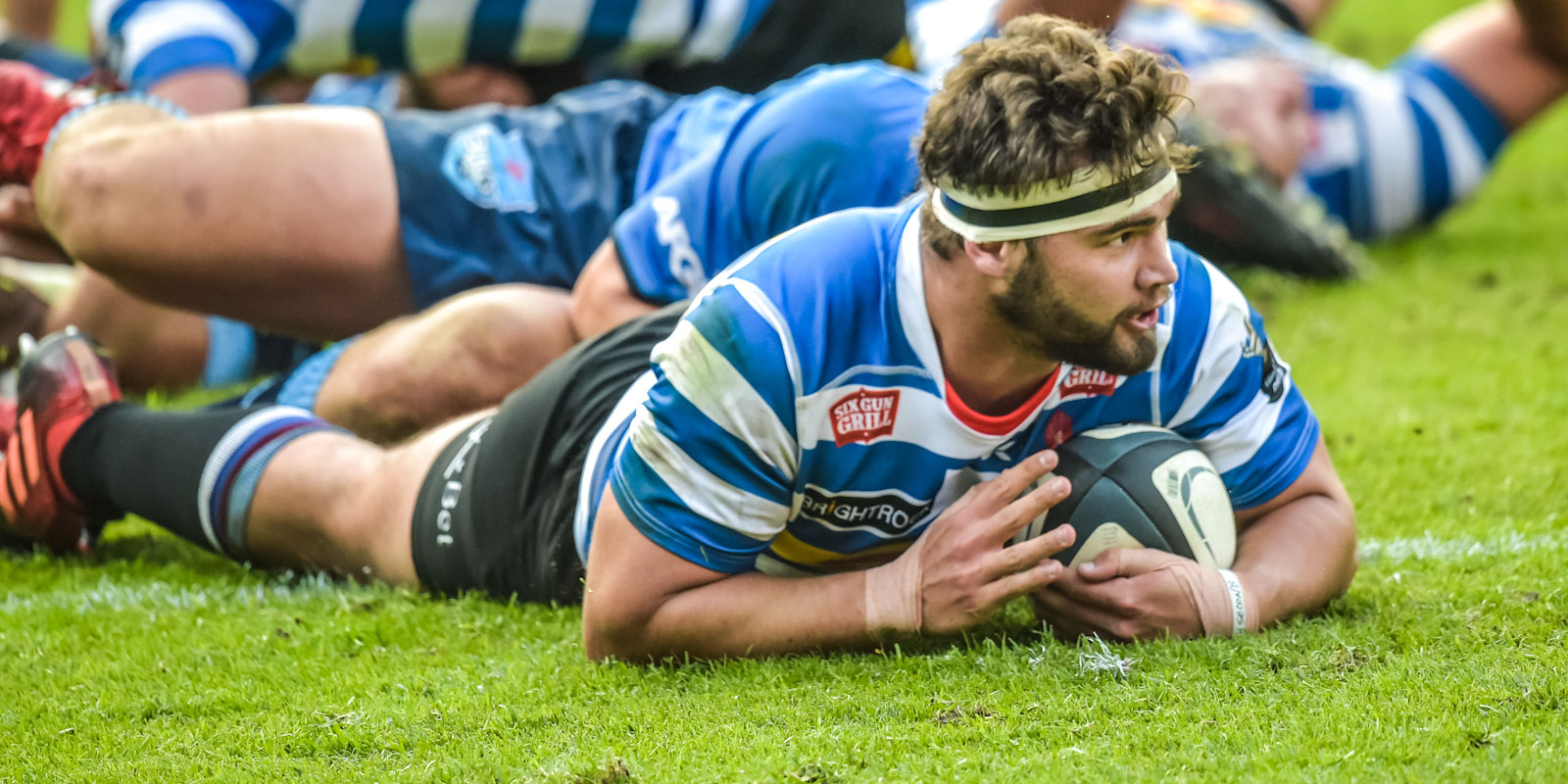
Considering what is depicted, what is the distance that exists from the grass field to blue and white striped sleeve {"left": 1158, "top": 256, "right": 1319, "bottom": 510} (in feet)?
0.95

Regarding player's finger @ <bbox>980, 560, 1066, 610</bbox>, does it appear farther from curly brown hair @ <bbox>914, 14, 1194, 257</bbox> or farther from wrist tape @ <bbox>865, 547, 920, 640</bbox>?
curly brown hair @ <bbox>914, 14, 1194, 257</bbox>

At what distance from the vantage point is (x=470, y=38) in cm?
579

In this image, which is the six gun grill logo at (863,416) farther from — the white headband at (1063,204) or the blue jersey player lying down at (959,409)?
the white headband at (1063,204)

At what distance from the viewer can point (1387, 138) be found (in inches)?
281

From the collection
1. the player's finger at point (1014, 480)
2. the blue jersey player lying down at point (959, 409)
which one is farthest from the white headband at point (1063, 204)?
the player's finger at point (1014, 480)

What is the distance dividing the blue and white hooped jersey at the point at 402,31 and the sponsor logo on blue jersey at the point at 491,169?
1303 mm

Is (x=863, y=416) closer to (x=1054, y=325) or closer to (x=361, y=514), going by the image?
(x=1054, y=325)

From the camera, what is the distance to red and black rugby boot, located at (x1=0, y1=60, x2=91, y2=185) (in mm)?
4301

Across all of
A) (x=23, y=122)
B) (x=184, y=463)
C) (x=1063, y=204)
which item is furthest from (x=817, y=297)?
(x=23, y=122)

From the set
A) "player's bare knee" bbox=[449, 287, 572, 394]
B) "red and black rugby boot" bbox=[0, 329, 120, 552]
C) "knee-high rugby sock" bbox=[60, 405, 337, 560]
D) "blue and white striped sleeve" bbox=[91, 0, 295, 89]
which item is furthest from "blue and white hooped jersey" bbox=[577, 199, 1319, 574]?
"blue and white striped sleeve" bbox=[91, 0, 295, 89]

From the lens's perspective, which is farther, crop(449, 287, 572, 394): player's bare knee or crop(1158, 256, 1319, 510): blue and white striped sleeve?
crop(449, 287, 572, 394): player's bare knee

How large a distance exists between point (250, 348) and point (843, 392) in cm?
345

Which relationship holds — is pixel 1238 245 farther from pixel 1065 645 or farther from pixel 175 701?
pixel 175 701

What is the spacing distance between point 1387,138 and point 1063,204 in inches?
203
